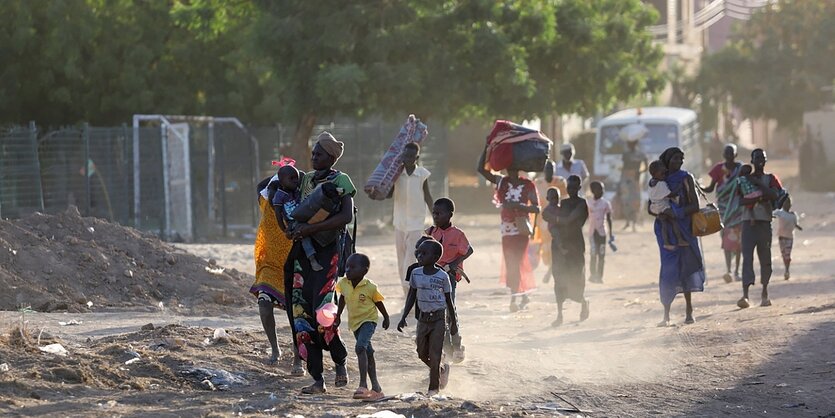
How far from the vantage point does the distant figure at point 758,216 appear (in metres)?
13.3

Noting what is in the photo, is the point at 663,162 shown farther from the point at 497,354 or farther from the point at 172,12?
the point at 172,12

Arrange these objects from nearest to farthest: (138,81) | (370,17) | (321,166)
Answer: (321,166) → (370,17) → (138,81)

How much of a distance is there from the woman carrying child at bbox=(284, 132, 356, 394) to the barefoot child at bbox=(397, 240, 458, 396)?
523 mm

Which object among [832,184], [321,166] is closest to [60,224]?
[321,166]

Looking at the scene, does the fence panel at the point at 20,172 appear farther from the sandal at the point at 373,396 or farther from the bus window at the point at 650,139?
the bus window at the point at 650,139

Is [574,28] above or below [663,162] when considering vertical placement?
above

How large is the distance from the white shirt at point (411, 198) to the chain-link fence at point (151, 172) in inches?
396

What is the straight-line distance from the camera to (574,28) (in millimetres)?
28641

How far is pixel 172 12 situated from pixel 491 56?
684cm

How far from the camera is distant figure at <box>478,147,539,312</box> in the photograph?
13.3 m

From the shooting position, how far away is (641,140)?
3338 centimetres

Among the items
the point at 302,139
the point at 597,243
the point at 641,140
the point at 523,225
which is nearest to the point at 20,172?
the point at 302,139

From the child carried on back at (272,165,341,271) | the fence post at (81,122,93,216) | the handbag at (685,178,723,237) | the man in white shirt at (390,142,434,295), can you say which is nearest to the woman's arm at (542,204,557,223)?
the man in white shirt at (390,142,434,295)

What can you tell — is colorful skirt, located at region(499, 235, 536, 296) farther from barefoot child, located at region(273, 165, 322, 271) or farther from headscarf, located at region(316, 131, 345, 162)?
headscarf, located at region(316, 131, 345, 162)
